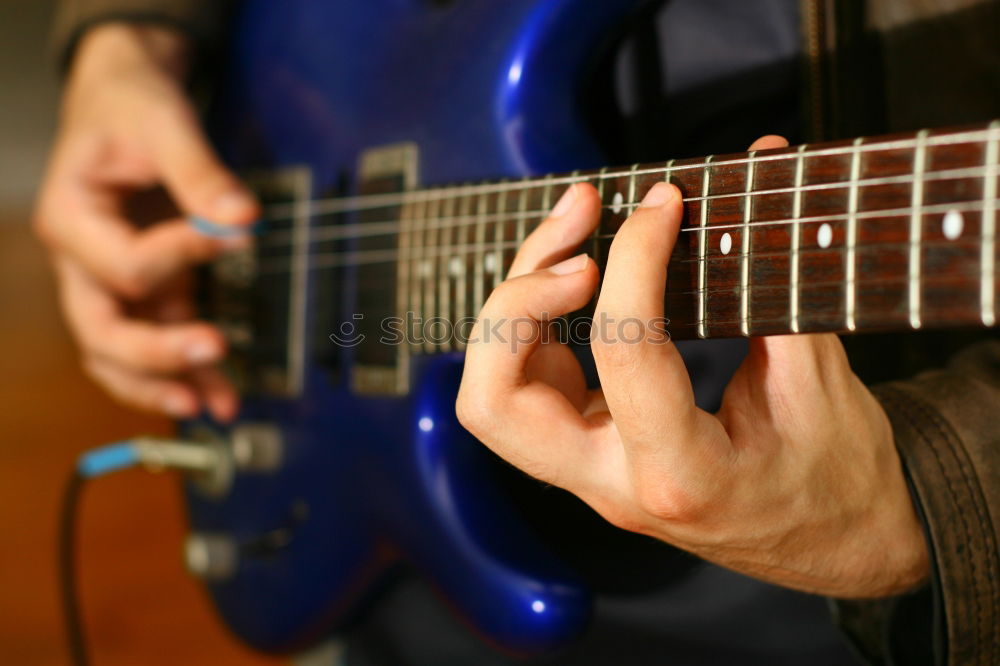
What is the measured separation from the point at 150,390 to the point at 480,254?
516 mm

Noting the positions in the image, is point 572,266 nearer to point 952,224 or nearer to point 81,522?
point 952,224

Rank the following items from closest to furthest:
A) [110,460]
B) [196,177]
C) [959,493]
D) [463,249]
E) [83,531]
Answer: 1. [959,493]
2. [463,249]
3. [196,177]
4. [110,460]
5. [83,531]

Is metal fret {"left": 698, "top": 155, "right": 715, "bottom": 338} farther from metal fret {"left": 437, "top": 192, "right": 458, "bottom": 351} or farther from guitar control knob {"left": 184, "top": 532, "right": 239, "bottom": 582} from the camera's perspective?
guitar control knob {"left": 184, "top": 532, "right": 239, "bottom": 582}

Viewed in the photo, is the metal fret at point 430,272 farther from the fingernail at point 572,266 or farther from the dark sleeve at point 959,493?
the dark sleeve at point 959,493

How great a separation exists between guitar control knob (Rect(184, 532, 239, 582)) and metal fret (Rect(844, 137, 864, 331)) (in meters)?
0.63

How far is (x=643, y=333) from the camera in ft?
A: 1.12

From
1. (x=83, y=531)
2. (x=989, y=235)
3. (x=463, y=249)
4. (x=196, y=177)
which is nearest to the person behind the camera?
(x=989, y=235)

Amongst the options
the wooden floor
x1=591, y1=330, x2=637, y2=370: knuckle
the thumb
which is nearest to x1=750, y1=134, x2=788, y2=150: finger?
x1=591, y1=330, x2=637, y2=370: knuckle

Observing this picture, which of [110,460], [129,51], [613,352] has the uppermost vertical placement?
[129,51]

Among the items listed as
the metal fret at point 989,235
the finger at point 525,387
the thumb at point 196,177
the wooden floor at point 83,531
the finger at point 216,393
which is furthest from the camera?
the wooden floor at point 83,531

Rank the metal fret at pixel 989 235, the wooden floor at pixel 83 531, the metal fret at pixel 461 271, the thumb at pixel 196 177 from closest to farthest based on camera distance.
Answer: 1. the metal fret at pixel 989 235
2. the metal fret at pixel 461 271
3. the thumb at pixel 196 177
4. the wooden floor at pixel 83 531

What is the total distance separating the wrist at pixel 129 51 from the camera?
2.58ft

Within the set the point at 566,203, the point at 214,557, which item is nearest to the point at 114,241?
the point at 214,557

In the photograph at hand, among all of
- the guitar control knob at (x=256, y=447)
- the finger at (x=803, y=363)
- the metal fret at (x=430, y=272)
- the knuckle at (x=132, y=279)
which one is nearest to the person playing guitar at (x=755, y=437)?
the finger at (x=803, y=363)
